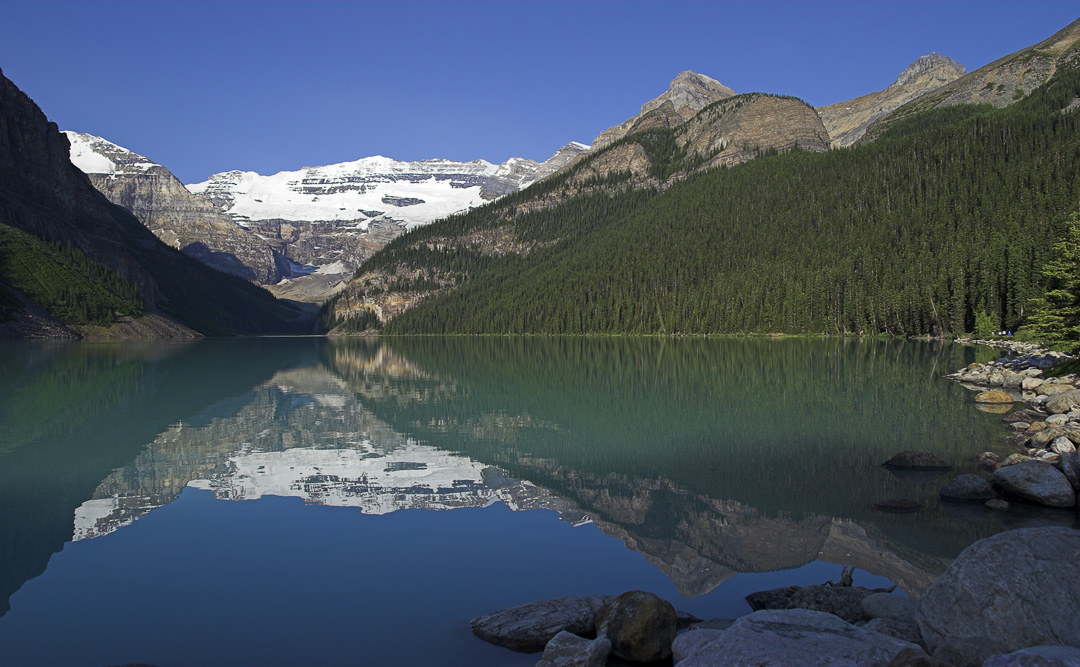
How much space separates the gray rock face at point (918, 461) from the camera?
17719mm

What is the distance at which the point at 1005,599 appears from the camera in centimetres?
716

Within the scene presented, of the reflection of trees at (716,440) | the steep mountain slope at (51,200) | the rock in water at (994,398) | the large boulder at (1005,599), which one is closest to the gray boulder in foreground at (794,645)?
the large boulder at (1005,599)

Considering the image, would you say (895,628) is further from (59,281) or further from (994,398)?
(59,281)

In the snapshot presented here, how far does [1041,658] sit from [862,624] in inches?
96.5

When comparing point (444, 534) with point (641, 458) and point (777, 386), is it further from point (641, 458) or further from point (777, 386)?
point (777, 386)

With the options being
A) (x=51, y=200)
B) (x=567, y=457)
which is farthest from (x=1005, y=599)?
(x=51, y=200)

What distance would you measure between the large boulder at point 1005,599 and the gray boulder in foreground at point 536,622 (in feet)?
13.7

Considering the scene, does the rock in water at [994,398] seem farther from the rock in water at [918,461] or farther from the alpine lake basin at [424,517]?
the rock in water at [918,461]

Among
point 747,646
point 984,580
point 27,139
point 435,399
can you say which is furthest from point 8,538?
point 27,139

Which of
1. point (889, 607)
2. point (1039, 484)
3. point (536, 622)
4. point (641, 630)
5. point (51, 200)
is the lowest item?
point (536, 622)

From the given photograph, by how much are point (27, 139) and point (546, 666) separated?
20010cm

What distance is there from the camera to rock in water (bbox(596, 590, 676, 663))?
8.02m

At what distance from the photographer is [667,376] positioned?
44438mm

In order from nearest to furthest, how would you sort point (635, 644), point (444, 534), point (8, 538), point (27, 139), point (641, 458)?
point (635, 644), point (8, 538), point (444, 534), point (641, 458), point (27, 139)
